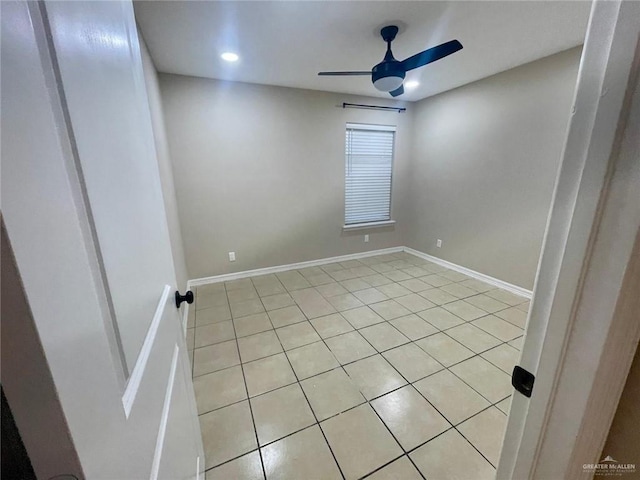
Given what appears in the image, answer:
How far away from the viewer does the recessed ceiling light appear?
2.38m

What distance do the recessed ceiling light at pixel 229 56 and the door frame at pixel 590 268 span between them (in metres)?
Result: 2.67

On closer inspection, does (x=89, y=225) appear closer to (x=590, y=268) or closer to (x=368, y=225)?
(x=590, y=268)

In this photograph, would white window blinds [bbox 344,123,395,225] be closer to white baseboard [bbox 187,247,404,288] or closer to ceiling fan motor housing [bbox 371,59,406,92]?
white baseboard [bbox 187,247,404,288]

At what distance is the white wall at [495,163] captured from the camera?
8.54ft

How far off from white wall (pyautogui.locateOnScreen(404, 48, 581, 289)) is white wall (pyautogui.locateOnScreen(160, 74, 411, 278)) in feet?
2.71

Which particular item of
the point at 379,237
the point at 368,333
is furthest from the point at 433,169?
the point at 368,333

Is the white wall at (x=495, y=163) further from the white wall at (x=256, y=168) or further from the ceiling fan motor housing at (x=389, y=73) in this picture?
the ceiling fan motor housing at (x=389, y=73)

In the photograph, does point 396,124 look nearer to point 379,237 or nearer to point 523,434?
Answer: point 379,237

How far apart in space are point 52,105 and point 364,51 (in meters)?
2.67

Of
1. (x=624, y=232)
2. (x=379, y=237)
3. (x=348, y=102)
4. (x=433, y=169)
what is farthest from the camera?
(x=379, y=237)

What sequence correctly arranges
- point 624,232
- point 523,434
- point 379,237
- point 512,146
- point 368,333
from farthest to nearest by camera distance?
1. point 379,237
2. point 512,146
3. point 368,333
4. point 523,434
5. point 624,232

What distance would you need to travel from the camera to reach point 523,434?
590 mm

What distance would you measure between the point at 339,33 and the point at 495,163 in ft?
7.62

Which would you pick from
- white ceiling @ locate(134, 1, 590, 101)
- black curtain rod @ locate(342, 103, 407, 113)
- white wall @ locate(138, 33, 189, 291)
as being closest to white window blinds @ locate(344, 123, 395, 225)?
black curtain rod @ locate(342, 103, 407, 113)
